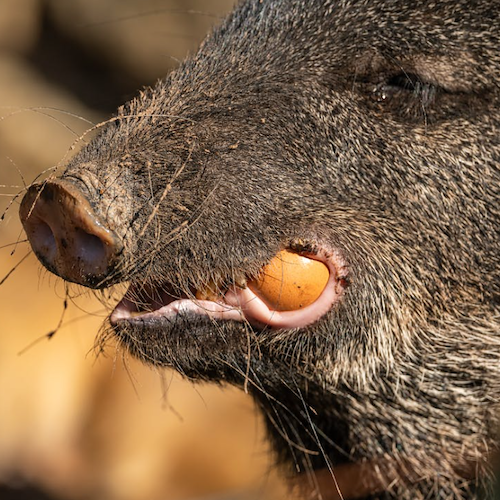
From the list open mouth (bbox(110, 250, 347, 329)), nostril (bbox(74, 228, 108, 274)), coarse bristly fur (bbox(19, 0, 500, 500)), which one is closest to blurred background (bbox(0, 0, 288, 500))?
coarse bristly fur (bbox(19, 0, 500, 500))

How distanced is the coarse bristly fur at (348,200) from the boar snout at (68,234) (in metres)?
0.05

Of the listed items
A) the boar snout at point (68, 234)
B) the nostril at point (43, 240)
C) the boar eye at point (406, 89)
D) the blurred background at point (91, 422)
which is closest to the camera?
the boar snout at point (68, 234)

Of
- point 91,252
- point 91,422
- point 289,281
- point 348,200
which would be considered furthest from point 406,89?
point 91,422

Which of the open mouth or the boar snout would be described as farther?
the open mouth

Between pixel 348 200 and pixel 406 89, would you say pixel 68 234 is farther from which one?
pixel 406 89

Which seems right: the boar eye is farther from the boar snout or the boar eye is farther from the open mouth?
the boar snout

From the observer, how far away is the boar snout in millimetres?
1676

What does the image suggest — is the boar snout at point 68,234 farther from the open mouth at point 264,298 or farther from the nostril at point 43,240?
the open mouth at point 264,298

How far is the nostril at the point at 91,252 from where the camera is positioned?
1723 mm

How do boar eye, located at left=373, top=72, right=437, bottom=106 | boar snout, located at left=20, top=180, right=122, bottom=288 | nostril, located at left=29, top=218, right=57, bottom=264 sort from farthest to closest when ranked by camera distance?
boar eye, located at left=373, top=72, right=437, bottom=106
nostril, located at left=29, top=218, right=57, bottom=264
boar snout, located at left=20, top=180, right=122, bottom=288

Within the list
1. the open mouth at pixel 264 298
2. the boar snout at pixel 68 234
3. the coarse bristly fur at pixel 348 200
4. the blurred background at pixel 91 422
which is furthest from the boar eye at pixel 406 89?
the blurred background at pixel 91 422

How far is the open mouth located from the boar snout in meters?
0.14

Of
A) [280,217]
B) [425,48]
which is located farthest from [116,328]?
[425,48]

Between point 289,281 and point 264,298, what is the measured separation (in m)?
0.07
